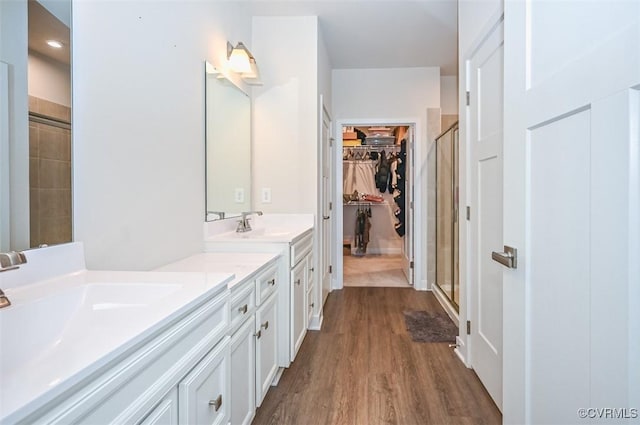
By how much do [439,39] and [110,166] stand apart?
3270 millimetres

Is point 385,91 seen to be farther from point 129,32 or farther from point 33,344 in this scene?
Answer: point 33,344

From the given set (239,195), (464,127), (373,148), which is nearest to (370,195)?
(373,148)

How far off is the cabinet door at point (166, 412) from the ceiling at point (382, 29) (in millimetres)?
2811

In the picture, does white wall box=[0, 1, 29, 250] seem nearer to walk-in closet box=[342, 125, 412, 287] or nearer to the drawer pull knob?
the drawer pull knob

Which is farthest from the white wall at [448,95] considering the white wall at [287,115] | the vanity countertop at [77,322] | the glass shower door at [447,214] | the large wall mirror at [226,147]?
the vanity countertop at [77,322]

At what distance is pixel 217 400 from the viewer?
1.07m

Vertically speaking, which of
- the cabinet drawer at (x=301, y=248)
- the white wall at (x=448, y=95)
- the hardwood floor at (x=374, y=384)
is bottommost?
the hardwood floor at (x=374, y=384)

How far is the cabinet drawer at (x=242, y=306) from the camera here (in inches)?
52.2

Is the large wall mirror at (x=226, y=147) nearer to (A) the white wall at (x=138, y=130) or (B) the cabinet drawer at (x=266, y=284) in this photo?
(A) the white wall at (x=138, y=130)

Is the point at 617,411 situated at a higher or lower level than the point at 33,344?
lower

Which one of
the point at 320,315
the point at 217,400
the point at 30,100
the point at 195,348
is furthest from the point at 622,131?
the point at 320,315

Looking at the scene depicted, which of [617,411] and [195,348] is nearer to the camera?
[617,411]

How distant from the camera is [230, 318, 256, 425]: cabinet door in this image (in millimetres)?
1352

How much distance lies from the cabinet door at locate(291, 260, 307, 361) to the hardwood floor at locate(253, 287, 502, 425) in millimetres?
164
